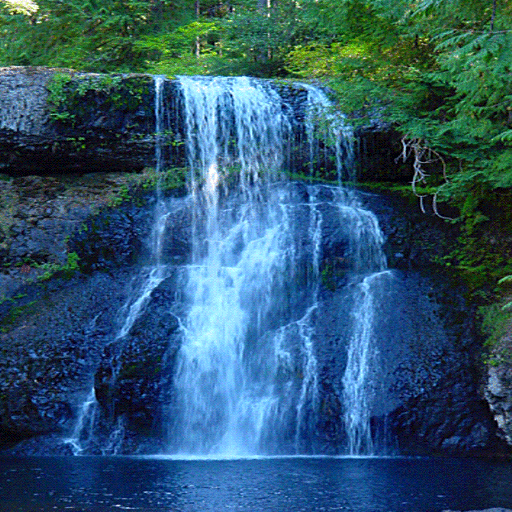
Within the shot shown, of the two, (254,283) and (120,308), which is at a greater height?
(254,283)

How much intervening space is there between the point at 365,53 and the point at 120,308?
711 centimetres

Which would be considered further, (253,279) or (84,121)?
(84,121)

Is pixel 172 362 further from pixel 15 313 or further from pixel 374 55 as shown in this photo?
pixel 374 55

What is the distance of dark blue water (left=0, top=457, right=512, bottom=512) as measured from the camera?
7016 mm

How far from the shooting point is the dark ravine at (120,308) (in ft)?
33.8

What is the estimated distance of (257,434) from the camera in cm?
1028

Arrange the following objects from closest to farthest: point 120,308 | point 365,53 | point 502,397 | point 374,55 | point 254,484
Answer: point 254,484 → point 502,397 → point 120,308 → point 374,55 → point 365,53

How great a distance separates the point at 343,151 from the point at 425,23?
341cm

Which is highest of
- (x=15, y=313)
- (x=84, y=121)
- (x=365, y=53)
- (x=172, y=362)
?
(x=365, y=53)

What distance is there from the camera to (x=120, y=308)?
39.4 feet

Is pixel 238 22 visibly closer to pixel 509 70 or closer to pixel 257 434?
pixel 509 70

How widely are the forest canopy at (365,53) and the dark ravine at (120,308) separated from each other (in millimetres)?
1636

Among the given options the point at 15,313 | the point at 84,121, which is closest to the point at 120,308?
the point at 15,313

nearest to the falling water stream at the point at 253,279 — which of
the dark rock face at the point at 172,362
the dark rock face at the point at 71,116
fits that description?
the dark rock face at the point at 172,362
